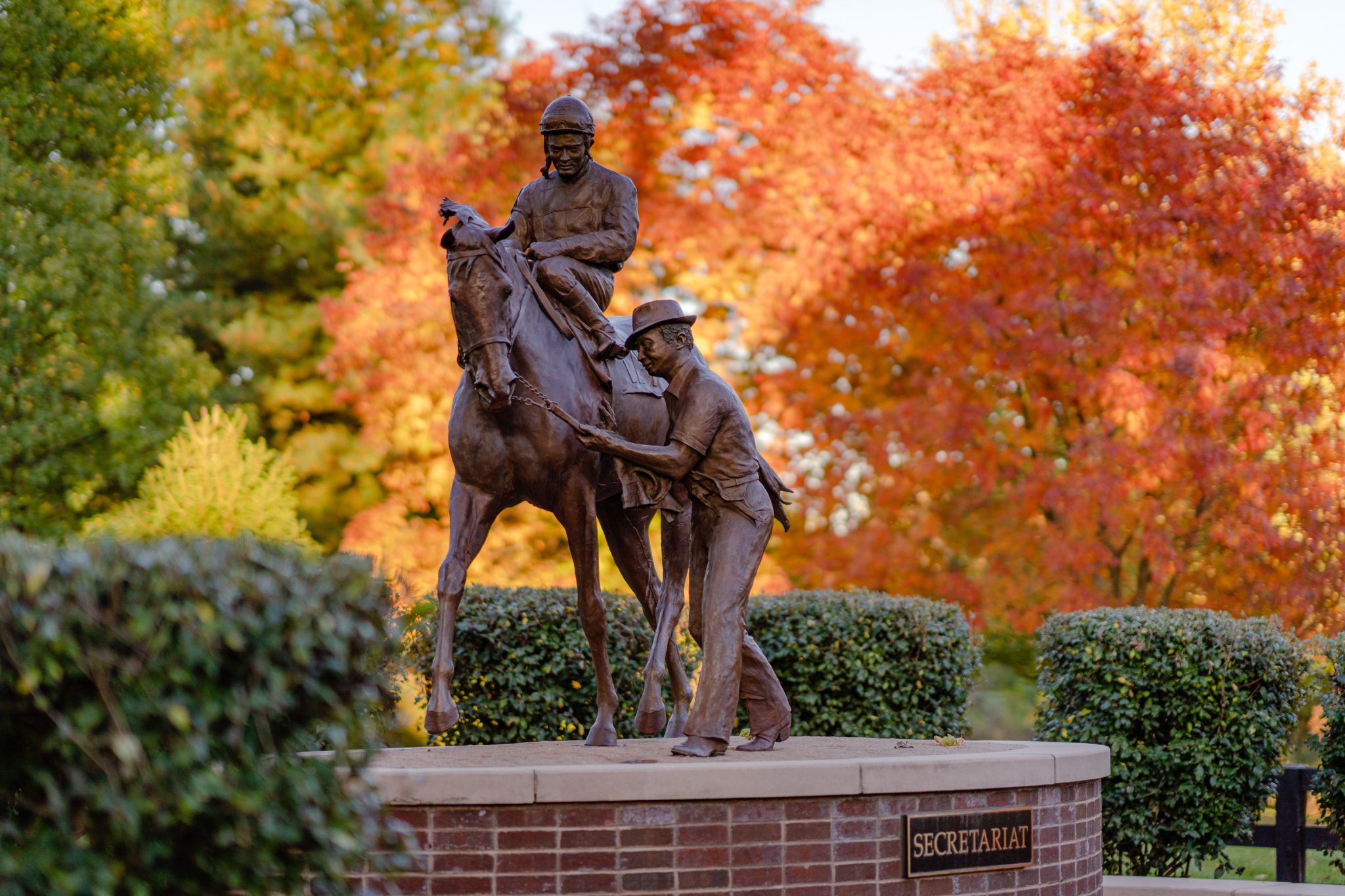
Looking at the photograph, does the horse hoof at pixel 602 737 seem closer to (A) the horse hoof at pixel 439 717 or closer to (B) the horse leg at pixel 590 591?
(B) the horse leg at pixel 590 591

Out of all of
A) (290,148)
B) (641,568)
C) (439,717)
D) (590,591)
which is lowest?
(439,717)

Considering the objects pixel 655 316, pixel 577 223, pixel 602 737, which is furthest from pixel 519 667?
pixel 655 316

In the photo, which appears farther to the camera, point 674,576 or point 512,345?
point 674,576

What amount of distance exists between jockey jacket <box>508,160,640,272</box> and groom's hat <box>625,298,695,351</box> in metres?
→ 0.84

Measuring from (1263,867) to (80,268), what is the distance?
1567 cm

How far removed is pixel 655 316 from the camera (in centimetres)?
705

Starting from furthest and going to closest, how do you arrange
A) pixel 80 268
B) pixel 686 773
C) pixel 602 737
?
pixel 80 268 → pixel 602 737 → pixel 686 773

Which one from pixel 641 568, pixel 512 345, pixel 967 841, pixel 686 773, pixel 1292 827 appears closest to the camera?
pixel 686 773

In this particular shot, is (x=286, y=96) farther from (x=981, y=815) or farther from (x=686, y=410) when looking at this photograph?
(x=981, y=815)

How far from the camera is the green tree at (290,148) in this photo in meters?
22.3

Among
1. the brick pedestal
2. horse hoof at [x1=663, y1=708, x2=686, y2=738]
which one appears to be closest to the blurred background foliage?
horse hoof at [x1=663, y1=708, x2=686, y2=738]

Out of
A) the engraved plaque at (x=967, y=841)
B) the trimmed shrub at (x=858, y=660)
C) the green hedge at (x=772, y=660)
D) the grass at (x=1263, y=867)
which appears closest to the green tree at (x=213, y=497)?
the green hedge at (x=772, y=660)

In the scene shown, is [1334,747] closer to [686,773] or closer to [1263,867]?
[1263,867]

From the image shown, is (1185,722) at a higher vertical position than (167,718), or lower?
lower
